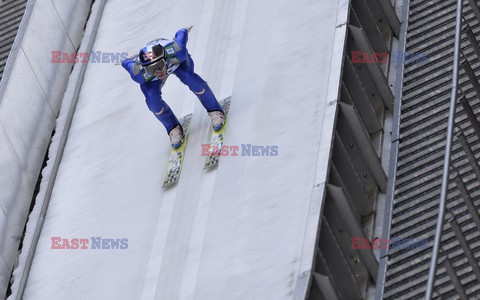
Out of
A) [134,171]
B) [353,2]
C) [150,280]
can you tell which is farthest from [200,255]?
[353,2]

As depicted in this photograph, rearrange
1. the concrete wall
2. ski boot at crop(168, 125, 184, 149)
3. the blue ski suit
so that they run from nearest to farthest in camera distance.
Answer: the blue ski suit, ski boot at crop(168, 125, 184, 149), the concrete wall

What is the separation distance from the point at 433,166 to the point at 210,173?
3.08m

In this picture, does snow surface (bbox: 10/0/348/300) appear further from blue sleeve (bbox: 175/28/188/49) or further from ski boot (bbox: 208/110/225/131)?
blue sleeve (bbox: 175/28/188/49)

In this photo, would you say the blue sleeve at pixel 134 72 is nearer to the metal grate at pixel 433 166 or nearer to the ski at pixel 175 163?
the ski at pixel 175 163

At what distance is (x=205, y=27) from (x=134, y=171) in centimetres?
295

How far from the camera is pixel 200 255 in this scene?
21062 millimetres

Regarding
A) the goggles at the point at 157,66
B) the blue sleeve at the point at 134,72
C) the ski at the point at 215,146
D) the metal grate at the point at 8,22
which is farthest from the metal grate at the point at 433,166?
the metal grate at the point at 8,22

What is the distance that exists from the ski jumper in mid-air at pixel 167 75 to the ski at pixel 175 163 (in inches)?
3.7

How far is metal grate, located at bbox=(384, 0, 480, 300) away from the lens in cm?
1972

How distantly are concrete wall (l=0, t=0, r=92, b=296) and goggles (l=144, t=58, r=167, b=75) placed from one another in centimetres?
321

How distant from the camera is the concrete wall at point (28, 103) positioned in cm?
2369

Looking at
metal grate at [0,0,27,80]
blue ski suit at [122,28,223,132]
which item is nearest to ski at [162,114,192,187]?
blue ski suit at [122,28,223,132]

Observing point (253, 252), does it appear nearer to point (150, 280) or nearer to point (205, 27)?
point (150, 280)

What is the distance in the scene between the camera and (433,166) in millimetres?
21250
